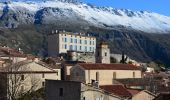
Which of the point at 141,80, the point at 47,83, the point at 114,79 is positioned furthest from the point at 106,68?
the point at 47,83

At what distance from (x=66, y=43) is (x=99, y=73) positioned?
5036 centimetres

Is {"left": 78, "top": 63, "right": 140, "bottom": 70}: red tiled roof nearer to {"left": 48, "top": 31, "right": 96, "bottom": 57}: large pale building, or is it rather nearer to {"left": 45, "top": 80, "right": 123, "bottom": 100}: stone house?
{"left": 45, "top": 80, "right": 123, "bottom": 100}: stone house

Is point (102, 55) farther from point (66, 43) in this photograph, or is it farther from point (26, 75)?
point (26, 75)

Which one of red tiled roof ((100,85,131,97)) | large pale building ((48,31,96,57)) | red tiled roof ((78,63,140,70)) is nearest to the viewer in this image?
red tiled roof ((100,85,131,97))

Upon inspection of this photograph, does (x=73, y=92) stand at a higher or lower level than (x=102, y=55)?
lower

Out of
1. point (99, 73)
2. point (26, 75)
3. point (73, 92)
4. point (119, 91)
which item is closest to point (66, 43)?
point (99, 73)

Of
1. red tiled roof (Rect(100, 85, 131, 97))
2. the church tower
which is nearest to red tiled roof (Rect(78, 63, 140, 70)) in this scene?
the church tower

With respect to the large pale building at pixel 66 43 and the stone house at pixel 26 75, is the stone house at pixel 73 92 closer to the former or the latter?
the stone house at pixel 26 75

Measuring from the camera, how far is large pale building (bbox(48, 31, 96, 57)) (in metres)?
118

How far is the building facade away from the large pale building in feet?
135

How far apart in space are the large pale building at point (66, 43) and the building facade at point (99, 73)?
41.2 meters

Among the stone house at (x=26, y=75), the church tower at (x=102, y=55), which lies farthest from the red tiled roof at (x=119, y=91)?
the church tower at (x=102, y=55)

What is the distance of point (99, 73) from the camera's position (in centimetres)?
7206

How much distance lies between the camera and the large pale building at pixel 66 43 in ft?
389
